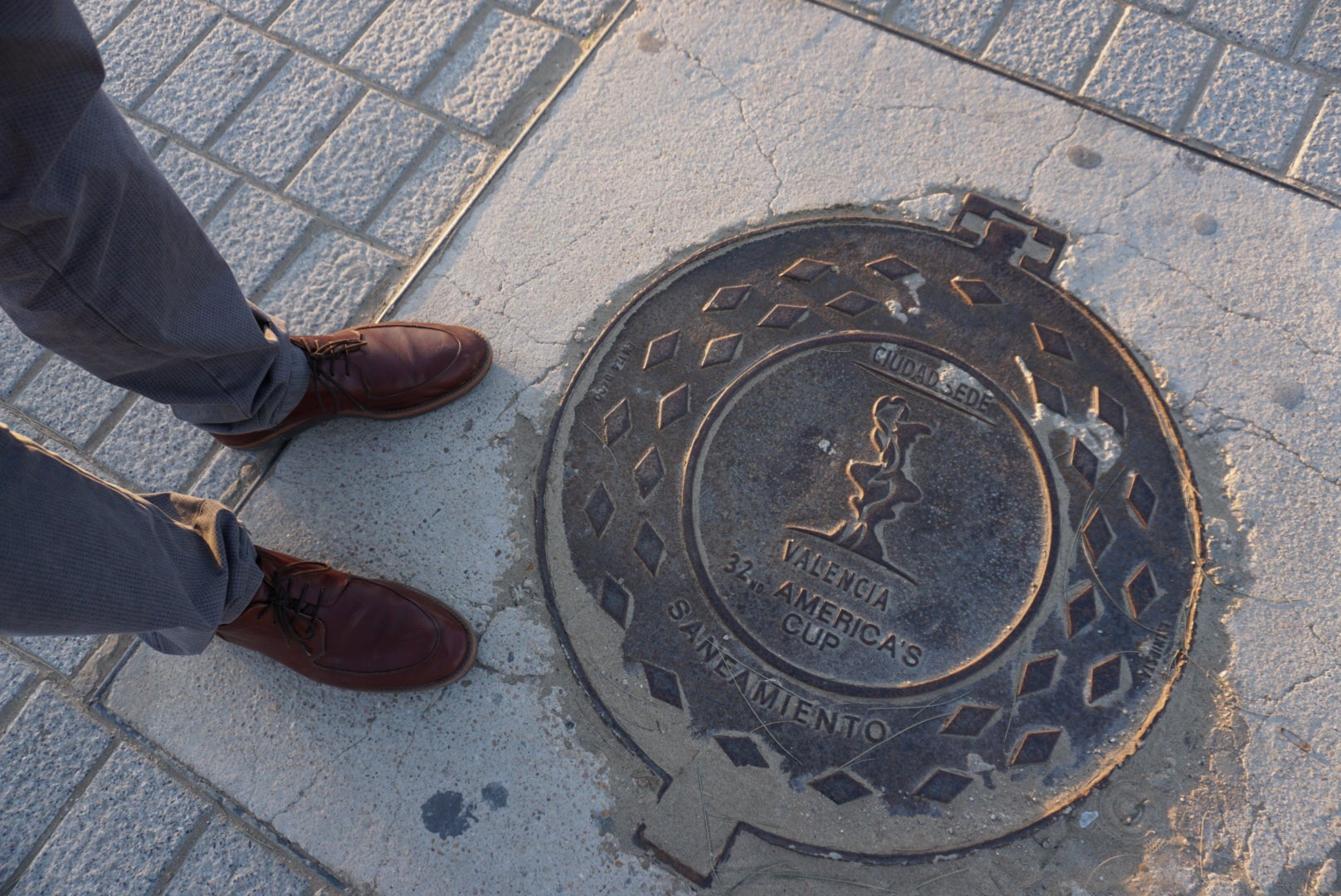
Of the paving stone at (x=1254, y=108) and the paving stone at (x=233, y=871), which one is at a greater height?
the paving stone at (x=1254, y=108)

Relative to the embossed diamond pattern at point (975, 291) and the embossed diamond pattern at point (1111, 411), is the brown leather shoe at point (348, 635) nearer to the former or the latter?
the embossed diamond pattern at point (975, 291)

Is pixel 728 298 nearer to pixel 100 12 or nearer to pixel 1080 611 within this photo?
pixel 1080 611

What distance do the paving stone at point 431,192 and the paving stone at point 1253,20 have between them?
2.14m

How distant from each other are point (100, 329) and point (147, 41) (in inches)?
65.7

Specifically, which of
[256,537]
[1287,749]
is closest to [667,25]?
[256,537]

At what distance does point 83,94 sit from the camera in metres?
1.28

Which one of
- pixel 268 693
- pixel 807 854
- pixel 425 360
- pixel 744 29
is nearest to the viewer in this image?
pixel 807 854

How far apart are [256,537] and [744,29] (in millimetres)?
2025

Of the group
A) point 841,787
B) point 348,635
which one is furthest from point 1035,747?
point 348,635

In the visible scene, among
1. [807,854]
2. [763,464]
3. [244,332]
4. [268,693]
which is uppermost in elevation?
[763,464]

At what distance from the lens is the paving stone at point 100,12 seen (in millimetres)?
2664

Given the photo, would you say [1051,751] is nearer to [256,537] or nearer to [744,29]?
[256,537]

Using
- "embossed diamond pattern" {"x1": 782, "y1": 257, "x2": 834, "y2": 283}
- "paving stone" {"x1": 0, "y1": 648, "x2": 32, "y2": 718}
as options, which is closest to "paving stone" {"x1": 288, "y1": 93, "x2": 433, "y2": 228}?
"embossed diamond pattern" {"x1": 782, "y1": 257, "x2": 834, "y2": 283}

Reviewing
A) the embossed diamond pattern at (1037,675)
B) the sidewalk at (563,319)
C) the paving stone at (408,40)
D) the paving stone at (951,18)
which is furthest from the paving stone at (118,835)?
the paving stone at (951,18)
